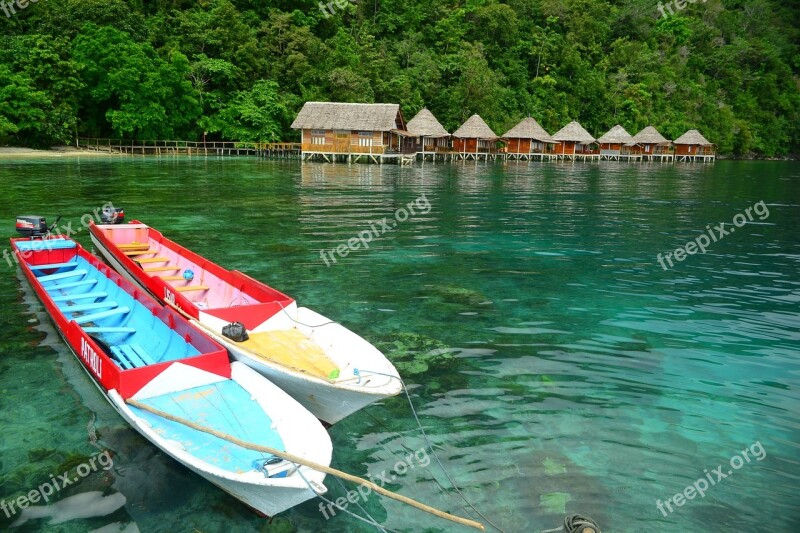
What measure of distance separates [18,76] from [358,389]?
46.4m

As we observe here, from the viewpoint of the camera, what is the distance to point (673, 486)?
5.01 meters

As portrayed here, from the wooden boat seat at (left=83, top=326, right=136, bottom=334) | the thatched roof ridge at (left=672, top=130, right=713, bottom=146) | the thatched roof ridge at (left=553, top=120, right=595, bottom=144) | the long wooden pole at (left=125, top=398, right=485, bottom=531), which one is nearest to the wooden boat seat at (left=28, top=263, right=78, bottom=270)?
the wooden boat seat at (left=83, top=326, right=136, bottom=334)

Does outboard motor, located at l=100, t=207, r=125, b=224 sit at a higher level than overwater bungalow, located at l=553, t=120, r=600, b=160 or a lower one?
lower

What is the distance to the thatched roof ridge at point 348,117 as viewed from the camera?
44.5m

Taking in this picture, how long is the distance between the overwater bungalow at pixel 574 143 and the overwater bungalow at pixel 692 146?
10494mm

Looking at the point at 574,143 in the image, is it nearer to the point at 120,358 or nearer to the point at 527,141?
the point at 527,141

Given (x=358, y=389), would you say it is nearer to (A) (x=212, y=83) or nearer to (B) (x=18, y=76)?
(B) (x=18, y=76)

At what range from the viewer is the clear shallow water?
15.6 feet

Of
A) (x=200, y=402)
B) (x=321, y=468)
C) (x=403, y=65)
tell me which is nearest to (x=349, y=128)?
(x=403, y=65)
